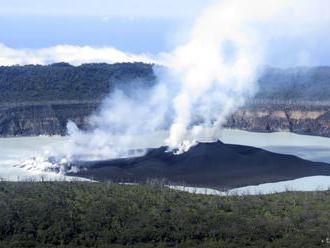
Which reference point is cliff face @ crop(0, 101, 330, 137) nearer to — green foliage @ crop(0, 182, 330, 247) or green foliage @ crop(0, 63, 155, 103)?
green foliage @ crop(0, 63, 155, 103)

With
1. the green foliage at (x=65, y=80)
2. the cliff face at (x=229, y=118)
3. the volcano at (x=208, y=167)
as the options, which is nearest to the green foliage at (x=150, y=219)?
the volcano at (x=208, y=167)

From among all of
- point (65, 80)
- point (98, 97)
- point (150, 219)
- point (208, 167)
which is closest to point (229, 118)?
point (98, 97)

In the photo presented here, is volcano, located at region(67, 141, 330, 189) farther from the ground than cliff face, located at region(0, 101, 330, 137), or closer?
closer

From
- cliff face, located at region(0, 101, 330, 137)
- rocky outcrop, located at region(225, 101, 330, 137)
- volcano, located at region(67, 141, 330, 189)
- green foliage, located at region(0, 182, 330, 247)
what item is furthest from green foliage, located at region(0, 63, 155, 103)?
green foliage, located at region(0, 182, 330, 247)

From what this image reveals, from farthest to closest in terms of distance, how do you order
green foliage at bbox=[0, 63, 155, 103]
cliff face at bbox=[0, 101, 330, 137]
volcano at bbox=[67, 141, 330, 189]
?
green foliage at bbox=[0, 63, 155, 103], cliff face at bbox=[0, 101, 330, 137], volcano at bbox=[67, 141, 330, 189]

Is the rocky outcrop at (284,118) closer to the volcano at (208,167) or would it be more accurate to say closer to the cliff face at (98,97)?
the cliff face at (98,97)

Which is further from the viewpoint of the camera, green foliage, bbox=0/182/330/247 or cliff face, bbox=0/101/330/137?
cliff face, bbox=0/101/330/137

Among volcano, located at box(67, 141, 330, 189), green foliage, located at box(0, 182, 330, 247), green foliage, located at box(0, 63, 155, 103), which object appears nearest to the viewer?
green foliage, located at box(0, 182, 330, 247)

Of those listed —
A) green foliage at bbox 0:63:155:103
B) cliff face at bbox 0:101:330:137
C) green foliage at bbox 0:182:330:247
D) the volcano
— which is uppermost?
green foliage at bbox 0:63:155:103
